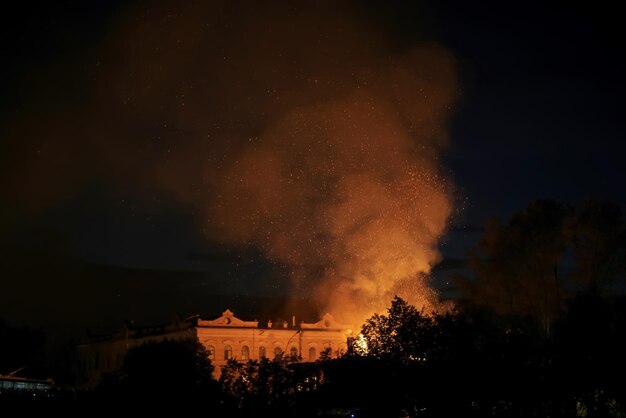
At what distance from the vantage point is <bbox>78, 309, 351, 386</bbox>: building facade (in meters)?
88.4

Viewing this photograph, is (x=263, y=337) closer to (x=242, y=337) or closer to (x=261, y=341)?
(x=261, y=341)

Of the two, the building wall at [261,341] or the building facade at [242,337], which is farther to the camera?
the building facade at [242,337]

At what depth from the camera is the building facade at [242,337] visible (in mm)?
88375

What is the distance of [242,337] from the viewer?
9038cm

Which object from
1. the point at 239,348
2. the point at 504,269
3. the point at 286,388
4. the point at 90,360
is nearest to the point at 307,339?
the point at 239,348

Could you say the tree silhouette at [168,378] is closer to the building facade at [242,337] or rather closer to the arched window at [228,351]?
the building facade at [242,337]

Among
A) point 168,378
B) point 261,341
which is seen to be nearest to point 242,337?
point 261,341

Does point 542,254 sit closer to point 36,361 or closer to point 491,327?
point 491,327

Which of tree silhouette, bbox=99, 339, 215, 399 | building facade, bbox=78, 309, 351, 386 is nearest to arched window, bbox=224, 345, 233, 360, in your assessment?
building facade, bbox=78, 309, 351, 386

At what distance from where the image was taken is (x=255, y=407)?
100.0 feet

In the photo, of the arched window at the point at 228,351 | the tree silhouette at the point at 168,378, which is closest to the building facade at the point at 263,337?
the arched window at the point at 228,351

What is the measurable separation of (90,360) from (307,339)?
3341 centimetres

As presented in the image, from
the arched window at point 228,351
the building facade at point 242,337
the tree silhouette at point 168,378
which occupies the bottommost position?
the tree silhouette at point 168,378

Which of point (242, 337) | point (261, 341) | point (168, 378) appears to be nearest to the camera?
point (168, 378)
